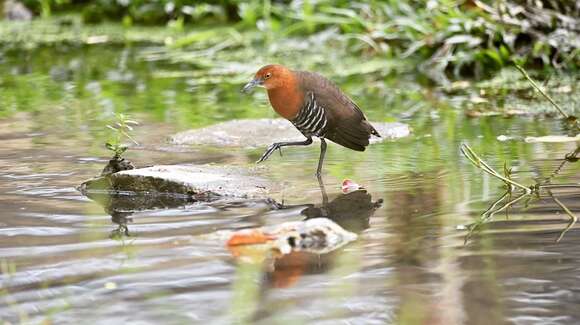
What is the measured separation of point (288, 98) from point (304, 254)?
157 cm

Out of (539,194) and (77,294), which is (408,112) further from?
(77,294)

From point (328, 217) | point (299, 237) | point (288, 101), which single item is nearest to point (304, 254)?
point (299, 237)

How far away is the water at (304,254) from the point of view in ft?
10.6

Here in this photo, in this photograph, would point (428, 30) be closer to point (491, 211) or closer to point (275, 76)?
point (275, 76)

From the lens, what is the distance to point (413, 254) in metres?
3.81

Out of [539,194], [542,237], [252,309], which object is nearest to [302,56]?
[539,194]

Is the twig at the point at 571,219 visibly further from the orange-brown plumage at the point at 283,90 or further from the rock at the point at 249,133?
the rock at the point at 249,133

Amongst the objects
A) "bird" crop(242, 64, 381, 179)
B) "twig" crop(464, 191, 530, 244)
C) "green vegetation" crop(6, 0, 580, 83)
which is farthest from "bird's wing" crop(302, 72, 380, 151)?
"green vegetation" crop(6, 0, 580, 83)

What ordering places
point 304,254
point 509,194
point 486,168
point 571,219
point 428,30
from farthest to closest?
point 428,30 → point 509,194 → point 486,168 → point 571,219 → point 304,254

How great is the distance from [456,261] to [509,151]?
2.21 meters

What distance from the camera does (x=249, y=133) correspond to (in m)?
6.54

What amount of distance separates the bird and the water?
0.62 feet

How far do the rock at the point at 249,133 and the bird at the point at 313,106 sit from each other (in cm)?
88

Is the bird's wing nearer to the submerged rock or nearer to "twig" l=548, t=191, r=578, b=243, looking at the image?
"twig" l=548, t=191, r=578, b=243
